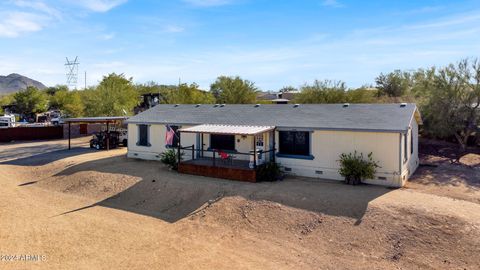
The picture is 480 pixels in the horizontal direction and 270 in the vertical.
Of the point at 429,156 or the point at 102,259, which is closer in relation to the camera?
the point at 102,259

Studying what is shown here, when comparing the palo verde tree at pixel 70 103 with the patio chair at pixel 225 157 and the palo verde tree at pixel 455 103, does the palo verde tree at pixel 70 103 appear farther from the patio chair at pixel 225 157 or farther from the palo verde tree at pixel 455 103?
the palo verde tree at pixel 455 103

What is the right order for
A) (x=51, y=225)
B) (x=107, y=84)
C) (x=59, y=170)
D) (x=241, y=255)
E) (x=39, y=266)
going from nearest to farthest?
(x=39, y=266) → (x=241, y=255) → (x=51, y=225) → (x=59, y=170) → (x=107, y=84)

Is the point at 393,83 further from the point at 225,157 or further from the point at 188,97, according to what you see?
the point at 225,157

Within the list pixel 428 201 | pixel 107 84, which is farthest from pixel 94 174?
pixel 107 84

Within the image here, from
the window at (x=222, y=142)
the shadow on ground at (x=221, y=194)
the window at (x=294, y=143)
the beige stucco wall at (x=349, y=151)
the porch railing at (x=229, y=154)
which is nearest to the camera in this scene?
the shadow on ground at (x=221, y=194)

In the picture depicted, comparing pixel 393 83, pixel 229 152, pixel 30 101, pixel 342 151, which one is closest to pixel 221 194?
pixel 229 152

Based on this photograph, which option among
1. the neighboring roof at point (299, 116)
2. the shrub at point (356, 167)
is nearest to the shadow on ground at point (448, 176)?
the shrub at point (356, 167)

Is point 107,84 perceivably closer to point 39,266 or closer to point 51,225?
point 51,225
